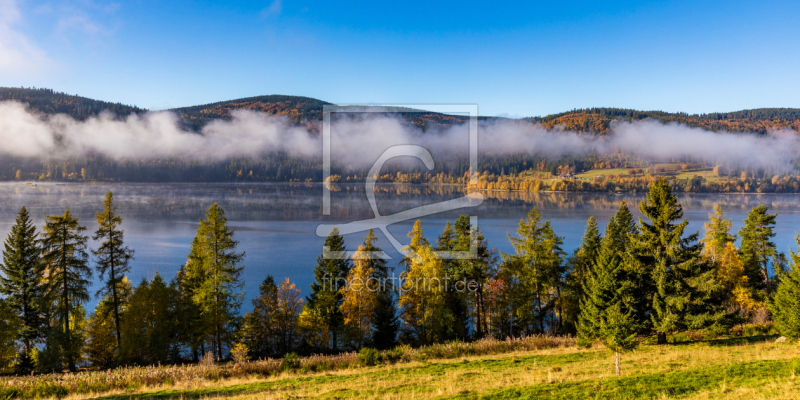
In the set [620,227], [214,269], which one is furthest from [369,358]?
[620,227]

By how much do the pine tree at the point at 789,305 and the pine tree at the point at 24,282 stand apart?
126 ft

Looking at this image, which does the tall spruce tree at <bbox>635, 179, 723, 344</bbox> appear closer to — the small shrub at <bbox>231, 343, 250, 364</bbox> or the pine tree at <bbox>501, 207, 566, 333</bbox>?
the pine tree at <bbox>501, 207, 566, 333</bbox>

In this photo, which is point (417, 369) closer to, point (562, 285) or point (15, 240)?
point (562, 285)

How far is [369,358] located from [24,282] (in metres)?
21.0

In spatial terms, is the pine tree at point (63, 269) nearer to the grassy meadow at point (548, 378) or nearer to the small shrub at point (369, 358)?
the grassy meadow at point (548, 378)

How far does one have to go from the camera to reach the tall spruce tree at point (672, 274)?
64.0ft

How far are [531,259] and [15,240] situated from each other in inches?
1234

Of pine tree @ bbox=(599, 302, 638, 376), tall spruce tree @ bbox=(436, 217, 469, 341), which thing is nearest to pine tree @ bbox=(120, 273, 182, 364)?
tall spruce tree @ bbox=(436, 217, 469, 341)

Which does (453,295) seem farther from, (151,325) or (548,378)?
(151,325)

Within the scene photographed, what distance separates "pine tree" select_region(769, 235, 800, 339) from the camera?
18047mm

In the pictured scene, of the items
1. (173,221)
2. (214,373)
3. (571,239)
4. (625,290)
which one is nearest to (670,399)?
(625,290)

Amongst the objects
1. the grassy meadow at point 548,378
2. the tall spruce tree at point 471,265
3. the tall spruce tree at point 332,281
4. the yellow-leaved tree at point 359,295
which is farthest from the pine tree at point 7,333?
the tall spruce tree at point 471,265

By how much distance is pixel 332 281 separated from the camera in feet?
89.6

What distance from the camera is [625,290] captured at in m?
17.7
